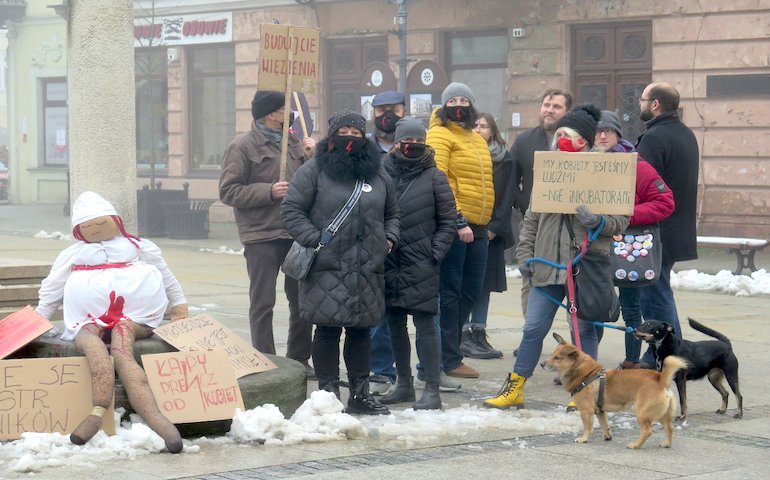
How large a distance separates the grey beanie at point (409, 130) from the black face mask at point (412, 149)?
4 cm

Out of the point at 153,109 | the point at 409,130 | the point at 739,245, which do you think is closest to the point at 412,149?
the point at 409,130

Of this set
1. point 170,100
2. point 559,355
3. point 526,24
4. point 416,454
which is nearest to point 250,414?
point 416,454

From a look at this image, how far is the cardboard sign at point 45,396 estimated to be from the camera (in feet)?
20.8

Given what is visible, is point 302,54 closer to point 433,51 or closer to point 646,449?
point 646,449

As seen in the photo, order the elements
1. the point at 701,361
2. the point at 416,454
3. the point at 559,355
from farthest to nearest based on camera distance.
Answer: the point at 701,361
the point at 559,355
the point at 416,454

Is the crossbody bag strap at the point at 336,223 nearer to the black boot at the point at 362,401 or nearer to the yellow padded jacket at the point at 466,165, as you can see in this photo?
the black boot at the point at 362,401

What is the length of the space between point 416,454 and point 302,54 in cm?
307

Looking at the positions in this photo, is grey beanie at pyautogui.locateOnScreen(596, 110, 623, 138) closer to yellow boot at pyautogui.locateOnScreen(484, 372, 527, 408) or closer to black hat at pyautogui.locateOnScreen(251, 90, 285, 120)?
yellow boot at pyautogui.locateOnScreen(484, 372, 527, 408)

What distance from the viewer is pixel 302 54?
8.44 m

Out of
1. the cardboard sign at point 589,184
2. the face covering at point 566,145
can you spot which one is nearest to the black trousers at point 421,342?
the cardboard sign at point 589,184

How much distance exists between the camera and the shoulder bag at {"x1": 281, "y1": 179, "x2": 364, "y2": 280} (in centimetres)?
708

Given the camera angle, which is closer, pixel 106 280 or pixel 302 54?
pixel 106 280

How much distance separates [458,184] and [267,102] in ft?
4.18

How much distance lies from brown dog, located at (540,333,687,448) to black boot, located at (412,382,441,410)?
851 millimetres
